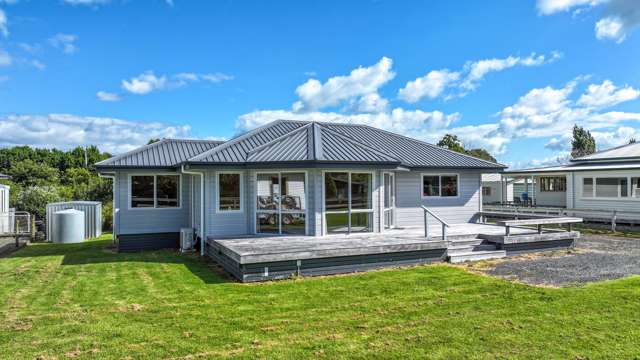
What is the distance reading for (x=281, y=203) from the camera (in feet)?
37.6

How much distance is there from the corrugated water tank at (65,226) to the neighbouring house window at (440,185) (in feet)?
45.6

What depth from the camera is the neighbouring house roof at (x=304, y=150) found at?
1126 cm

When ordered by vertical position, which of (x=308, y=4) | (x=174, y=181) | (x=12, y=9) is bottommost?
(x=174, y=181)

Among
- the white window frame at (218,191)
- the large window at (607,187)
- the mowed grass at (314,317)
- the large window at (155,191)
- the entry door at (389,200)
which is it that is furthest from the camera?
the large window at (607,187)

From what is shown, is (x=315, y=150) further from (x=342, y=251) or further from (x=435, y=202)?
(x=435, y=202)

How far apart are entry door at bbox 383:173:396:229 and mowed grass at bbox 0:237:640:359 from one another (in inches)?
160

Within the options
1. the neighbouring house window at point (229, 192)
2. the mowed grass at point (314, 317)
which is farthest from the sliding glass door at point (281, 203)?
the mowed grass at point (314, 317)

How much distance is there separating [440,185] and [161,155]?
10.3 m

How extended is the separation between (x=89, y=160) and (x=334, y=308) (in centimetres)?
4820

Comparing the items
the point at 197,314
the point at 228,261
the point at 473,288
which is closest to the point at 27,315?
the point at 197,314

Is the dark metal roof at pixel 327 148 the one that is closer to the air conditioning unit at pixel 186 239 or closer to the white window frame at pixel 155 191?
the white window frame at pixel 155 191

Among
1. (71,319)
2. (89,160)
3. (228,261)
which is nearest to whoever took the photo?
(71,319)

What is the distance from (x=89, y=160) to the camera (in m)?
46.1

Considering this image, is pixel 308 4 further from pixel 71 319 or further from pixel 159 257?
pixel 71 319
